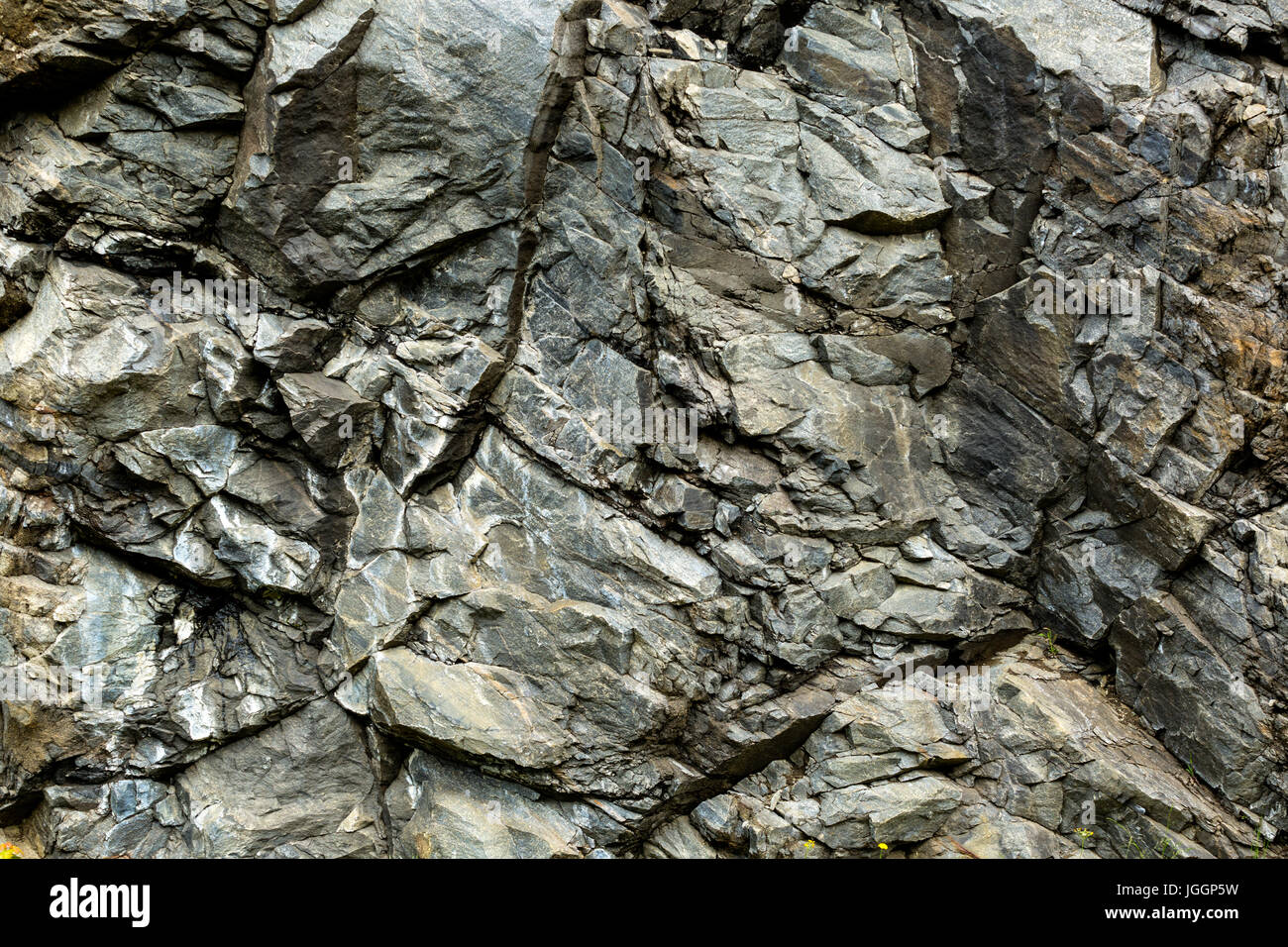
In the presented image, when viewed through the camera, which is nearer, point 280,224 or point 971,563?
point 280,224

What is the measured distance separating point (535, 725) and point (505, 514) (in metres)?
2.02

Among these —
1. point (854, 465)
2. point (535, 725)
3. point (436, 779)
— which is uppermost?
point (854, 465)

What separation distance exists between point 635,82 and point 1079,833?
8180mm

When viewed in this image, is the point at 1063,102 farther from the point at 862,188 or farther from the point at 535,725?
the point at 535,725

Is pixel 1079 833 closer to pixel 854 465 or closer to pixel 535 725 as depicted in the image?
pixel 854 465

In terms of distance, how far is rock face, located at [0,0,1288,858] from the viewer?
8297 millimetres

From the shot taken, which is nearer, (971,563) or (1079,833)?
(1079,833)

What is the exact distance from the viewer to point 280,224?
8477 mm

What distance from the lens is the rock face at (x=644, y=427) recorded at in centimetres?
830

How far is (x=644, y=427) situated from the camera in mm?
8789

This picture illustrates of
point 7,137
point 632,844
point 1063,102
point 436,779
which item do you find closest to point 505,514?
point 436,779

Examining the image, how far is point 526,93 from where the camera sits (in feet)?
27.8

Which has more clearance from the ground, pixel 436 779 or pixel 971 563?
pixel 971 563

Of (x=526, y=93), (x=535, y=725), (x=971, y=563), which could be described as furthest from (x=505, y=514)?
(x=971, y=563)
